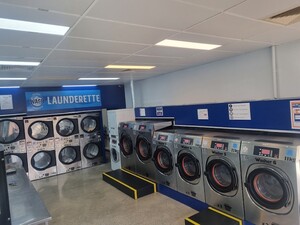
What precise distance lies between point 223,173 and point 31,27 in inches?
105

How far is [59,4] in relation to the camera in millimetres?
1609

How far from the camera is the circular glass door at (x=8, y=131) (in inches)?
205

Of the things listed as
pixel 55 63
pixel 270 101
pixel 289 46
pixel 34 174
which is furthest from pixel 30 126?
pixel 289 46

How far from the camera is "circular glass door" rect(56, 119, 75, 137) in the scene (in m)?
5.83

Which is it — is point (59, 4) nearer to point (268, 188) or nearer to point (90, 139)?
point (268, 188)

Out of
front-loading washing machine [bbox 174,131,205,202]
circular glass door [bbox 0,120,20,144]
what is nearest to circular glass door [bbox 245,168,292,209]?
Answer: front-loading washing machine [bbox 174,131,205,202]

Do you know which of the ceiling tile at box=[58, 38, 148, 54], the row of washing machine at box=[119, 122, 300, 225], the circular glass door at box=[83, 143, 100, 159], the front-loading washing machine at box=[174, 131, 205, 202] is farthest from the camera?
the circular glass door at box=[83, 143, 100, 159]

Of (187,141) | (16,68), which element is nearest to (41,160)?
(16,68)

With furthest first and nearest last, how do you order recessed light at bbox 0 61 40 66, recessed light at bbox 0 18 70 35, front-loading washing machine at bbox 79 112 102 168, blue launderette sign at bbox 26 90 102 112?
front-loading washing machine at bbox 79 112 102 168 → blue launderette sign at bbox 26 90 102 112 → recessed light at bbox 0 61 40 66 → recessed light at bbox 0 18 70 35

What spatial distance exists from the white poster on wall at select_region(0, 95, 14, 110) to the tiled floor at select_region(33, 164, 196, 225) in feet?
7.35

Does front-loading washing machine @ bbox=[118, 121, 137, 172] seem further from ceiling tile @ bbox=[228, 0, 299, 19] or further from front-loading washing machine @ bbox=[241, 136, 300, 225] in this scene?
ceiling tile @ bbox=[228, 0, 299, 19]

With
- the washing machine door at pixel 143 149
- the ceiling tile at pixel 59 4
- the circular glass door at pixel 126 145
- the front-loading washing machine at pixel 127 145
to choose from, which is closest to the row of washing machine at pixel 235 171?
the washing machine door at pixel 143 149

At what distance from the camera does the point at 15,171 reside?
3.39 m

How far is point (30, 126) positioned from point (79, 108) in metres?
1.46
